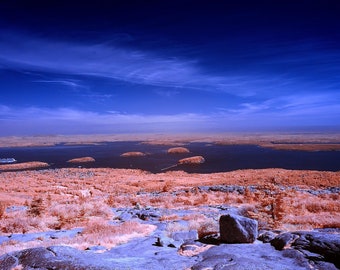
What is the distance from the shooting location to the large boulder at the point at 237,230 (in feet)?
34.0

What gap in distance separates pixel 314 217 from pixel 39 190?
28350 mm

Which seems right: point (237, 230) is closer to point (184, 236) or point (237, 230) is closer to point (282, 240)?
point (282, 240)

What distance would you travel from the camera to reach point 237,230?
34.2 ft

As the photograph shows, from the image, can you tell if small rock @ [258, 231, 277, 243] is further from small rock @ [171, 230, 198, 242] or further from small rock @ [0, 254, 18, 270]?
small rock @ [0, 254, 18, 270]

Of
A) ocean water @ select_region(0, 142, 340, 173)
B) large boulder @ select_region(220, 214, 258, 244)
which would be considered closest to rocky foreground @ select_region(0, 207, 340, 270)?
large boulder @ select_region(220, 214, 258, 244)

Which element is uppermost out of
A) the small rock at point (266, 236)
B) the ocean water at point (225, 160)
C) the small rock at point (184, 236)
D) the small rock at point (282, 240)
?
the small rock at point (282, 240)

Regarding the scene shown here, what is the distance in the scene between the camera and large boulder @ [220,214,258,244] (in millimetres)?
10359

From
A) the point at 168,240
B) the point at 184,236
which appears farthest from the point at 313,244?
the point at 168,240

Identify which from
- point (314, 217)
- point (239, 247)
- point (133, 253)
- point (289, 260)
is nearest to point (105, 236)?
point (133, 253)

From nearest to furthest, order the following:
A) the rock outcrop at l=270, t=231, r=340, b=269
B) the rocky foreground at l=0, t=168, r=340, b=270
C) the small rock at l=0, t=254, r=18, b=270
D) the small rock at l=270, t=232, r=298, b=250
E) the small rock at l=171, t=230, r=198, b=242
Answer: the small rock at l=0, t=254, r=18, b=270 < the rocky foreground at l=0, t=168, r=340, b=270 < the rock outcrop at l=270, t=231, r=340, b=269 < the small rock at l=270, t=232, r=298, b=250 < the small rock at l=171, t=230, r=198, b=242

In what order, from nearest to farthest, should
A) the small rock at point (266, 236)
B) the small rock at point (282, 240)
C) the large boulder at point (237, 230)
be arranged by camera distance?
the small rock at point (282, 240)
the large boulder at point (237, 230)
the small rock at point (266, 236)

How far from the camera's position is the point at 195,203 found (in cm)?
2217

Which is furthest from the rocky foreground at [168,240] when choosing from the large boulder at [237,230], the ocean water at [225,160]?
the ocean water at [225,160]

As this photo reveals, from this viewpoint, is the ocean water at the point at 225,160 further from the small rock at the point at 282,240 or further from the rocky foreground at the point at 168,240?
the small rock at the point at 282,240
